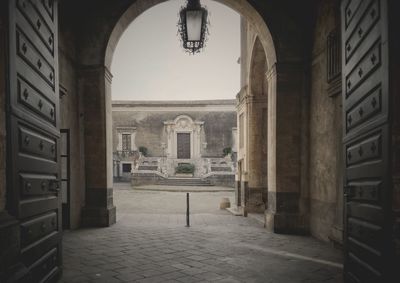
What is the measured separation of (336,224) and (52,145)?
4.70 m

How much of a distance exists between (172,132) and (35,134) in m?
33.0

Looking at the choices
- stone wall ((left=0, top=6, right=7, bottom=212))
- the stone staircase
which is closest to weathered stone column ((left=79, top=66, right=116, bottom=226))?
stone wall ((left=0, top=6, right=7, bottom=212))

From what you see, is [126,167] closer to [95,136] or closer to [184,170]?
[184,170]

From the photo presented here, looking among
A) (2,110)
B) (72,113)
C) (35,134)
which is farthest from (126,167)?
(2,110)

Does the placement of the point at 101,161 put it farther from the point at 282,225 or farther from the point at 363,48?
the point at 363,48

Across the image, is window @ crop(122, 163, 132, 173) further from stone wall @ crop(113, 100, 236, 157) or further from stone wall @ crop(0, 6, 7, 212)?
stone wall @ crop(0, 6, 7, 212)

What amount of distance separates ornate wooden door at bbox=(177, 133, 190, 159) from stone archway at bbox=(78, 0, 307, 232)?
92.6 ft

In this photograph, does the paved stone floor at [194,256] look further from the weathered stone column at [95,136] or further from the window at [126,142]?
the window at [126,142]

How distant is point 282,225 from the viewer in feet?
21.6

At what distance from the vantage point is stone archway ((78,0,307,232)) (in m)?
6.80

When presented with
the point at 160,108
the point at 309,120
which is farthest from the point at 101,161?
the point at 160,108

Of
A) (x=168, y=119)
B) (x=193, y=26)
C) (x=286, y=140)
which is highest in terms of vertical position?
(x=168, y=119)

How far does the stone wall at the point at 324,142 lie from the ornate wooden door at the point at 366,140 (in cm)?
220

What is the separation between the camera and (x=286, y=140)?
6844 millimetres
